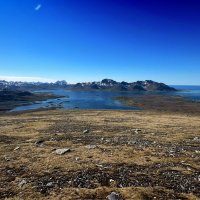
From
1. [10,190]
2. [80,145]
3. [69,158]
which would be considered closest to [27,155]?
[69,158]

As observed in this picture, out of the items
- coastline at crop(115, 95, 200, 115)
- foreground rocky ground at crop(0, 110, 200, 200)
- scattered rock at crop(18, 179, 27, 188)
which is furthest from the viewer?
coastline at crop(115, 95, 200, 115)

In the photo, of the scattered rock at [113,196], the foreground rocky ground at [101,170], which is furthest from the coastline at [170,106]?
the scattered rock at [113,196]

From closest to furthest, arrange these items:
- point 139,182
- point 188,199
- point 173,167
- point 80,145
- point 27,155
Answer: point 188,199, point 139,182, point 173,167, point 27,155, point 80,145

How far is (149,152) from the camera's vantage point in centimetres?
2592

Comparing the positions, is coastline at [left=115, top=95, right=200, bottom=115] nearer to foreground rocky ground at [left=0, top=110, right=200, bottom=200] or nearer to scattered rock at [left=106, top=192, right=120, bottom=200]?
foreground rocky ground at [left=0, top=110, right=200, bottom=200]

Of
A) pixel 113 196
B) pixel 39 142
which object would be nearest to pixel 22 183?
pixel 113 196

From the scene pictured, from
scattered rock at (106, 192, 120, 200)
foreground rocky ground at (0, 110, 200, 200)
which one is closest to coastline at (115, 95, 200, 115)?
foreground rocky ground at (0, 110, 200, 200)

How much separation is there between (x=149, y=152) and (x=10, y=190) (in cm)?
1383

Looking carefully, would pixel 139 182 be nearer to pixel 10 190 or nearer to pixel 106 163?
pixel 106 163

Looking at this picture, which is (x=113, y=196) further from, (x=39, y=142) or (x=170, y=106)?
(x=170, y=106)

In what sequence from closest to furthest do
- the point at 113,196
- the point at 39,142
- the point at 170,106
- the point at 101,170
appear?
1. the point at 113,196
2. the point at 101,170
3. the point at 39,142
4. the point at 170,106

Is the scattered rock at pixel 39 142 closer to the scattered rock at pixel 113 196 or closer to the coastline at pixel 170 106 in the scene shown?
the scattered rock at pixel 113 196

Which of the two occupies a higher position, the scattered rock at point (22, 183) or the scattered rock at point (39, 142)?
the scattered rock at point (22, 183)

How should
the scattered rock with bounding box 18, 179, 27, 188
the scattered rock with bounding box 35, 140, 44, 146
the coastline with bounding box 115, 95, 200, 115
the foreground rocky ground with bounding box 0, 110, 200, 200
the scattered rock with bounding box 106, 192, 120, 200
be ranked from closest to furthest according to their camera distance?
the scattered rock with bounding box 106, 192, 120, 200, the foreground rocky ground with bounding box 0, 110, 200, 200, the scattered rock with bounding box 18, 179, 27, 188, the scattered rock with bounding box 35, 140, 44, 146, the coastline with bounding box 115, 95, 200, 115
